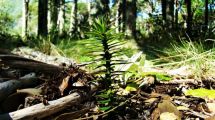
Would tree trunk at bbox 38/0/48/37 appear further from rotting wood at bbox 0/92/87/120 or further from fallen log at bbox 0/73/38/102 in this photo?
rotting wood at bbox 0/92/87/120

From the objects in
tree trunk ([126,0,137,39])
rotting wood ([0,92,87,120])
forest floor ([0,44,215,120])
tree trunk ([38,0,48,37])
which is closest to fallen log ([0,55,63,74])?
forest floor ([0,44,215,120])

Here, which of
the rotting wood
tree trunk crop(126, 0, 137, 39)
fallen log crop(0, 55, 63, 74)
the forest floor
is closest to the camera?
the rotting wood

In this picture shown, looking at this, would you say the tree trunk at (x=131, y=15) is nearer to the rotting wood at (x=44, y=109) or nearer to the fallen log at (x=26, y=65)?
the fallen log at (x=26, y=65)

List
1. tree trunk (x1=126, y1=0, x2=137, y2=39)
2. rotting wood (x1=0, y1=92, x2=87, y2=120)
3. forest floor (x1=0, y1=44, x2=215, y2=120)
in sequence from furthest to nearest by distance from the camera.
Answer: tree trunk (x1=126, y1=0, x2=137, y2=39) < forest floor (x1=0, y1=44, x2=215, y2=120) < rotting wood (x1=0, y1=92, x2=87, y2=120)

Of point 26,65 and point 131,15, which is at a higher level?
point 131,15

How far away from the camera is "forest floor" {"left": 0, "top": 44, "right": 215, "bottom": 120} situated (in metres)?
2.13

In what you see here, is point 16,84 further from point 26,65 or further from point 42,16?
point 42,16

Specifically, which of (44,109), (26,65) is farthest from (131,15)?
(44,109)

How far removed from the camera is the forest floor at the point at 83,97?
2.13 m

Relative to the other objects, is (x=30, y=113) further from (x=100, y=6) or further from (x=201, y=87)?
(x=100, y=6)

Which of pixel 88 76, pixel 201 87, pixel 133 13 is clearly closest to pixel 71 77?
pixel 88 76

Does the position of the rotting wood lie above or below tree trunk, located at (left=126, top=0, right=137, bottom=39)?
below

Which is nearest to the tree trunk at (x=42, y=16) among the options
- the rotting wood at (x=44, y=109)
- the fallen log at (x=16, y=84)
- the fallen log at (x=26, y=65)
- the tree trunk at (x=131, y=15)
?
the tree trunk at (x=131, y=15)

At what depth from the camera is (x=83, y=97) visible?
2.25 m
